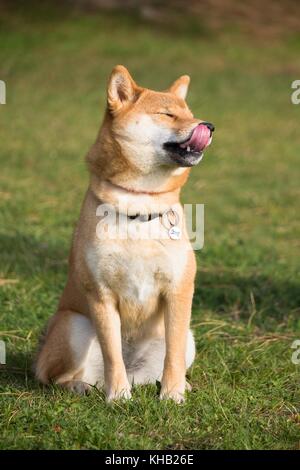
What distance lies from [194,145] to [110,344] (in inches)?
38.8

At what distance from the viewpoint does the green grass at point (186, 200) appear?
11.9ft

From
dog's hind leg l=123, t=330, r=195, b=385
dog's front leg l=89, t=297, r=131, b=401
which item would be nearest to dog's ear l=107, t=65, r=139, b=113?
dog's front leg l=89, t=297, r=131, b=401

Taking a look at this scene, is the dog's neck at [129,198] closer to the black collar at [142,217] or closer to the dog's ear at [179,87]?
the black collar at [142,217]

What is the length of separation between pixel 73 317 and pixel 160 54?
Answer: 12.7m

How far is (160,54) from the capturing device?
16.2 metres

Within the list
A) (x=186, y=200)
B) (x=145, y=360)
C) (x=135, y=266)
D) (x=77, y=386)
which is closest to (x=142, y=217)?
(x=135, y=266)

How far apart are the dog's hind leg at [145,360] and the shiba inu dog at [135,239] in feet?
0.47

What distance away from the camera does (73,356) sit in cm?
407

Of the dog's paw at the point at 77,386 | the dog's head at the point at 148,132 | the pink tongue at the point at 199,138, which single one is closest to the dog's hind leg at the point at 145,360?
the dog's paw at the point at 77,386

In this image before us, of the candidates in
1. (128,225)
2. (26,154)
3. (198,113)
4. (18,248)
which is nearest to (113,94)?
(128,225)

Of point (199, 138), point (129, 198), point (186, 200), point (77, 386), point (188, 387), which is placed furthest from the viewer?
point (186, 200)

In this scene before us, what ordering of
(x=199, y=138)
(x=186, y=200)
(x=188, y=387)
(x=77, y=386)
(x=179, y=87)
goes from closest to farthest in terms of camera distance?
(x=199, y=138), (x=77, y=386), (x=188, y=387), (x=179, y=87), (x=186, y=200)

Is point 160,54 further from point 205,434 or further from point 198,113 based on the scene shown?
point 205,434

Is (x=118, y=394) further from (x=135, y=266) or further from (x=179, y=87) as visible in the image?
(x=179, y=87)
